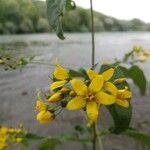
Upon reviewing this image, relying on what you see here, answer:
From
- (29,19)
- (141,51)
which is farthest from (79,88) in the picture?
(29,19)

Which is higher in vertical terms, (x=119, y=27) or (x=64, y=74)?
(x=64, y=74)

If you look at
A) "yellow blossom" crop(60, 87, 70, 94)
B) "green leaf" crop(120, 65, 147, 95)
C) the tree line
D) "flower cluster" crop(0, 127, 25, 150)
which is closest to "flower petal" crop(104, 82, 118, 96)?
"yellow blossom" crop(60, 87, 70, 94)

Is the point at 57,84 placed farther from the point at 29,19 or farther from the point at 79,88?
the point at 29,19

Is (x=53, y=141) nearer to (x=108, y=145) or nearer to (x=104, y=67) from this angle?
(x=104, y=67)

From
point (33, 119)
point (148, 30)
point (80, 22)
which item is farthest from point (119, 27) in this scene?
point (33, 119)

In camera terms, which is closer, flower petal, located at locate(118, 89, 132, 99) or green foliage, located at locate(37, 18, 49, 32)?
flower petal, located at locate(118, 89, 132, 99)

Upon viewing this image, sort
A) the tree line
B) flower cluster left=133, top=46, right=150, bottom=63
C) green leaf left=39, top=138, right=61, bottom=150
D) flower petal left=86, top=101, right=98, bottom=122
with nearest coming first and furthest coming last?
flower petal left=86, top=101, right=98, bottom=122
green leaf left=39, top=138, right=61, bottom=150
flower cluster left=133, top=46, right=150, bottom=63
the tree line

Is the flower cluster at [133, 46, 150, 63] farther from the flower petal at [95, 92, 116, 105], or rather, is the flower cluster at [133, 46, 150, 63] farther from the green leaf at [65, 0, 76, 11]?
the flower petal at [95, 92, 116, 105]

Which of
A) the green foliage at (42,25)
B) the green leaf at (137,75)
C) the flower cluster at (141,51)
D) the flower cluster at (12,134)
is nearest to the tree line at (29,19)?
the green foliage at (42,25)
